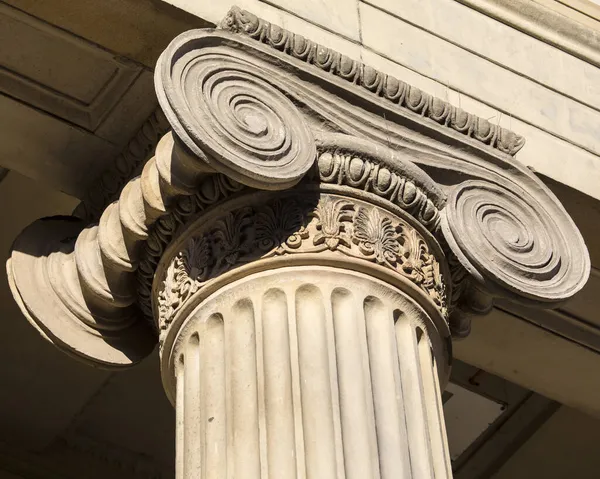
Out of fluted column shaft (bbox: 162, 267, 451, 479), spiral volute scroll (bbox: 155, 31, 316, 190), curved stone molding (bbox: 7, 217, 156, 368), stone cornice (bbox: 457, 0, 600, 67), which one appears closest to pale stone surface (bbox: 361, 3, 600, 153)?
stone cornice (bbox: 457, 0, 600, 67)

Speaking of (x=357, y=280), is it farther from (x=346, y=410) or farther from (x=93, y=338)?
(x=93, y=338)

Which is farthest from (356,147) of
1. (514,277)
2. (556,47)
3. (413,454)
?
(556,47)

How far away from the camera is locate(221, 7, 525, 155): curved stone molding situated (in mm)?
8797

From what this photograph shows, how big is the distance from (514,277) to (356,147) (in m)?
1.05

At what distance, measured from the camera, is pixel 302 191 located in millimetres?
8461

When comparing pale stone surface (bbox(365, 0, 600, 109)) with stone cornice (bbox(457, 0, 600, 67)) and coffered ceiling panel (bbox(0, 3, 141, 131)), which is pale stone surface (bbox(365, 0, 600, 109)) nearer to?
stone cornice (bbox(457, 0, 600, 67))

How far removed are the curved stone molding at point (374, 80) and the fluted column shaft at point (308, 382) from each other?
1253 millimetres

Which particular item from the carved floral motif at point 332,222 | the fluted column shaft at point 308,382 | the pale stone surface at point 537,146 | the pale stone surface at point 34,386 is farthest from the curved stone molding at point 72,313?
the pale stone surface at point 34,386

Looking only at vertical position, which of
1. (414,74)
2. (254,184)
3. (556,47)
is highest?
(556,47)

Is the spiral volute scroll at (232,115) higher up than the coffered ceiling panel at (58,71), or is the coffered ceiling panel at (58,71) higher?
the spiral volute scroll at (232,115)

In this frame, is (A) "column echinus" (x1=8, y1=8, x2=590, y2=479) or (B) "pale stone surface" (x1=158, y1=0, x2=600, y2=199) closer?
(A) "column echinus" (x1=8, y1=8, x2=590, y2=479)

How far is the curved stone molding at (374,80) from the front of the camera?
28.9 feet

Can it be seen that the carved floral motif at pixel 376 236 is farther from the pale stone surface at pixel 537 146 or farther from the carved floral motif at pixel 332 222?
the pale stone surface at pixel 537 146

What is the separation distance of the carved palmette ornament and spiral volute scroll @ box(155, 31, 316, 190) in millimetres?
249
